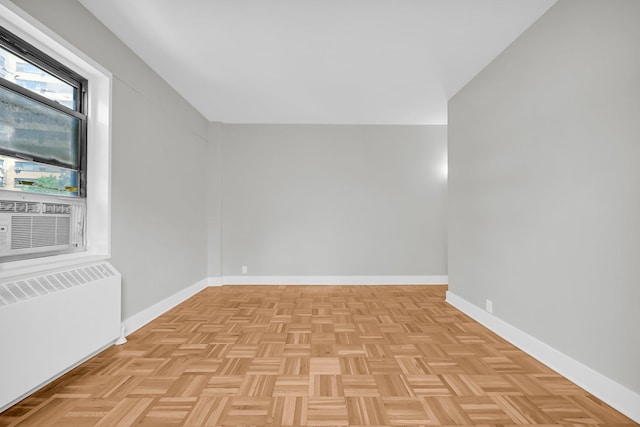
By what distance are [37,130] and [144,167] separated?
116cm

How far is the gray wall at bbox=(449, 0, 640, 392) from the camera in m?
1.92

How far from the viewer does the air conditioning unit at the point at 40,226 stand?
2.10m

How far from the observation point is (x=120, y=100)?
121 inches

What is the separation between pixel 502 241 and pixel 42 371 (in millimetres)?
3756

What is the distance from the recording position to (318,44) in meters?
3.06

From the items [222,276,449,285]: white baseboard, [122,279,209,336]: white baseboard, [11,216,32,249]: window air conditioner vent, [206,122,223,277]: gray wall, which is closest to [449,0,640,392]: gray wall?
[222,276,449,285]: white baseboard

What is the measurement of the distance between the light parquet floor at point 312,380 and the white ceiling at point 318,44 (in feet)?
9.06

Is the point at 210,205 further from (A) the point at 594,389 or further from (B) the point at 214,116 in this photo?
(A) the point at 594,389

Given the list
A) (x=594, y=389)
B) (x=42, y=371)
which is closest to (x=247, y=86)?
(x=42, y=371)

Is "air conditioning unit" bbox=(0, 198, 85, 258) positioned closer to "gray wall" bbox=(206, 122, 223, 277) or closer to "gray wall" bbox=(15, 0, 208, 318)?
"gray wall" bbox=(15, 0, 208, 318)

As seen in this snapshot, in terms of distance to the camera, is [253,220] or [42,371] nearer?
[42,371]

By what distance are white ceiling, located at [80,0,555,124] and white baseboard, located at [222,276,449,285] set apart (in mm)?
2846

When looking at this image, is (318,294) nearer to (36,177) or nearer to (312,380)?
(312,380)

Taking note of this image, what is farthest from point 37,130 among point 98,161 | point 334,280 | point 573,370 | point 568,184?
point 334,280
